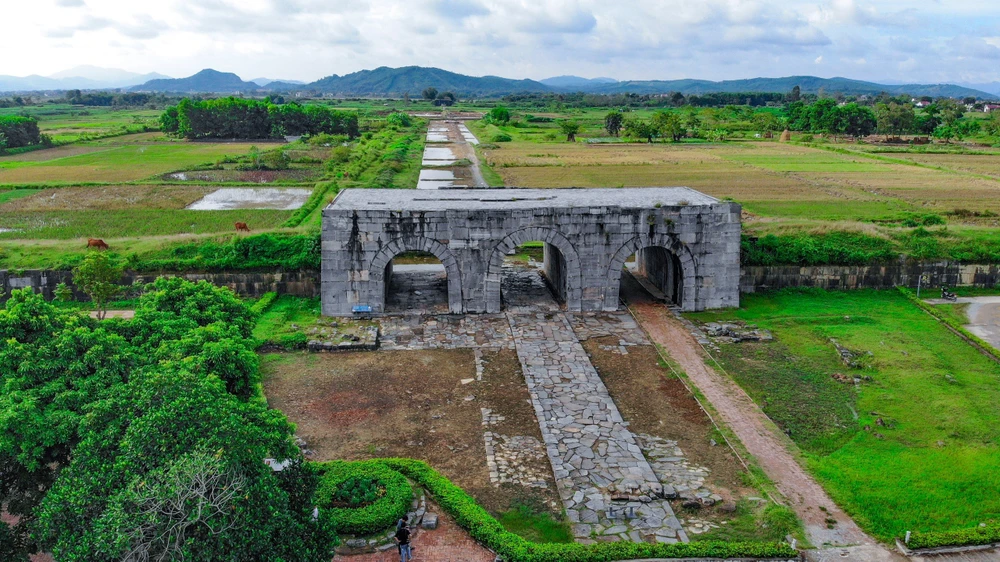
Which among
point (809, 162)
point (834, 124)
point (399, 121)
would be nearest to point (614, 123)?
point (834, 124)

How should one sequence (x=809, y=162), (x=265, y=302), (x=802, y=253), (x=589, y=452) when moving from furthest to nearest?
(x=809, y=162) < (x=802, y=253) < (x=265, y=302) < (x=589, y=452)

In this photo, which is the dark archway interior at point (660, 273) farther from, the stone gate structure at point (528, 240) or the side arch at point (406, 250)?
the side arch at point (406, 250)

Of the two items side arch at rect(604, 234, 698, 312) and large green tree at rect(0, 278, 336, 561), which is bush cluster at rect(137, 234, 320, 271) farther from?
large green tree at rect(0, 278, 336, 561)

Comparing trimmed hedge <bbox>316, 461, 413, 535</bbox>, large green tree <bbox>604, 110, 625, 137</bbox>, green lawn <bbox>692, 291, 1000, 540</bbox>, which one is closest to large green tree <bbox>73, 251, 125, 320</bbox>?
trimmed hedge <bbox>316, 461, 413, 535</bbox>

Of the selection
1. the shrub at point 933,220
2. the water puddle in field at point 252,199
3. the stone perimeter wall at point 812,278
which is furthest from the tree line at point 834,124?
the stone perimeter wall at point 812,278

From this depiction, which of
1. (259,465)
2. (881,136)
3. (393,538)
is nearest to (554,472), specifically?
(393,538)

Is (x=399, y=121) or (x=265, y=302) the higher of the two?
(x=399, y=121)

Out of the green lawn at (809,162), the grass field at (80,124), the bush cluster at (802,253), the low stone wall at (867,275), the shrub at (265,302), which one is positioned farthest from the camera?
the grass field at (80,124)

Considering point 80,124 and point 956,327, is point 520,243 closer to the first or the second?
point 956,327
